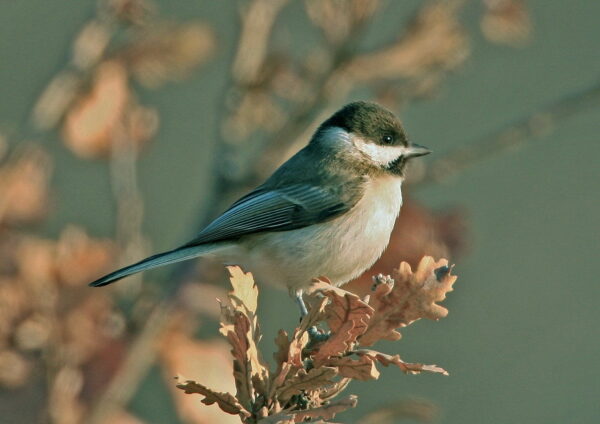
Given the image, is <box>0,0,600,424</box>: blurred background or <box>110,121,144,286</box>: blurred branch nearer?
<box>0,0,600,424</box>: blurred background

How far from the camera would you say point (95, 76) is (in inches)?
78.7

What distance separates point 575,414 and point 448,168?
3.34 meters

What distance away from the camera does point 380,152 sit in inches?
100

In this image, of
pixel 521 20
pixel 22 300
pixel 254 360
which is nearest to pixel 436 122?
pixel 521 20

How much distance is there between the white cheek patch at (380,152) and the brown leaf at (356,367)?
1.37 meters

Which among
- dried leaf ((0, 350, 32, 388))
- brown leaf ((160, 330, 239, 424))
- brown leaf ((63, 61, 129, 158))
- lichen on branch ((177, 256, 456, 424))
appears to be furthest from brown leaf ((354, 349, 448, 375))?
brown leaf ((63, 61, 129, 158))

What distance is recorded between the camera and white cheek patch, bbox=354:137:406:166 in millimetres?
2539

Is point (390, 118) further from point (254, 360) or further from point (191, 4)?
point (191, 4)

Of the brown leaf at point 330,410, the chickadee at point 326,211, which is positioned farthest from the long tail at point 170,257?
the brown leaf at point 330,410

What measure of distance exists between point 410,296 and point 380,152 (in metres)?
1.34

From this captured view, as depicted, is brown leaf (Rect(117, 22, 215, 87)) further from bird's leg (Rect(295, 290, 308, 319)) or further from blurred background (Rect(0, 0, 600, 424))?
bird's leg (Rect(295, 290, 308, 319))

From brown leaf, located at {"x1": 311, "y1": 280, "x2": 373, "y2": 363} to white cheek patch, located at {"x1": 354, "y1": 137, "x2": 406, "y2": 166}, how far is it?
1.33 m

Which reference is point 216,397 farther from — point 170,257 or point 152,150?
point 152,150

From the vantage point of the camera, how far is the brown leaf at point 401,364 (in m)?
1.17
